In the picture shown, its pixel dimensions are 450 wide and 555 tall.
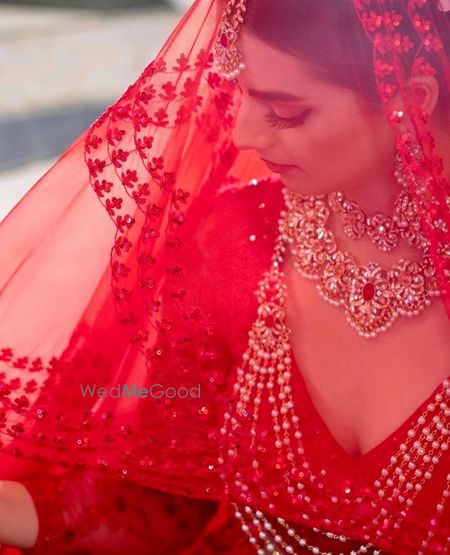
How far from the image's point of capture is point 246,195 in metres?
1.14

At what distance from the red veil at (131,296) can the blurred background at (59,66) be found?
1359 millimetres

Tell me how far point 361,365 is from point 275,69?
351 mm

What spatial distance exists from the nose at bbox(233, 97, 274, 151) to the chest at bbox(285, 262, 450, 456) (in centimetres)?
22

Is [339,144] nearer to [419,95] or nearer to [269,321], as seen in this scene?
[419,95]

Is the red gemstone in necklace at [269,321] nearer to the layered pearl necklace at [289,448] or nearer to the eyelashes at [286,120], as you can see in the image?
the layered pearl necklace at [289,448]

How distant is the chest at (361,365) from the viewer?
1016mm

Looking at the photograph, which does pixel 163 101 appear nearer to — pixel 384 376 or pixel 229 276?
pixel 229 276

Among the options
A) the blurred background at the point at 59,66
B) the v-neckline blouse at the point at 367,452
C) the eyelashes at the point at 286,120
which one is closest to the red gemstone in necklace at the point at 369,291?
the v-neckline blouse at the point at 367,452

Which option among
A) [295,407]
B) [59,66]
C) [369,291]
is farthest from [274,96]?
[59,66]

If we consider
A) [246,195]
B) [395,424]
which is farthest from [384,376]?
[246,195]

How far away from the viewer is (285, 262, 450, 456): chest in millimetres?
1016

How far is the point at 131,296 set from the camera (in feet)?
3.43

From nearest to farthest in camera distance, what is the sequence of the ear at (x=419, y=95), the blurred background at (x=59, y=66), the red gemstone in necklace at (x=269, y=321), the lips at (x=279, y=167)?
the ear at (x=419, y=95) → the lips at (x=279, y=167) → the red gemstone in necklace at (x=269, y=321) → the blurred background at (x=59, y=66)

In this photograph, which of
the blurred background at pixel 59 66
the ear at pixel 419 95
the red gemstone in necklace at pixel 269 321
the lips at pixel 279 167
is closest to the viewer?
the ear at pixel 419 95
